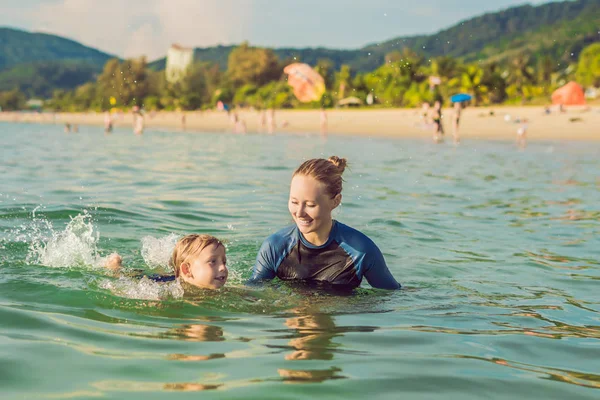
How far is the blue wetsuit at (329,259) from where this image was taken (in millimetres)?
5246

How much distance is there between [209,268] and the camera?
4.95m

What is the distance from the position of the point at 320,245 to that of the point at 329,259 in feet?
0.45

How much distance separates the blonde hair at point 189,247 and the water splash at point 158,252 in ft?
4.63

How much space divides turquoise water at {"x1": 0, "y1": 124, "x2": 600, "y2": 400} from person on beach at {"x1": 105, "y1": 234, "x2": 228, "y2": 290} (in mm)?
112

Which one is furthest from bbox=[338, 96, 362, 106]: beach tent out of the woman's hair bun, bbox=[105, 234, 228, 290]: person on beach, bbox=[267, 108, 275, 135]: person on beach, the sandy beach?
bbox=[105, 234, 228, 290]: person on beach

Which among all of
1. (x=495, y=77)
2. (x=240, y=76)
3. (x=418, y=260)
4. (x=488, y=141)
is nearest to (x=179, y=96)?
(x=240, y=76)

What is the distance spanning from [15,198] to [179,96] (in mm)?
73776

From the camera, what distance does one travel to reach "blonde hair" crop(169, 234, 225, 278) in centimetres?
498

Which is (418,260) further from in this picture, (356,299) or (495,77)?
(495,77)

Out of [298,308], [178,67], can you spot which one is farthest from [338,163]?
[178,67]

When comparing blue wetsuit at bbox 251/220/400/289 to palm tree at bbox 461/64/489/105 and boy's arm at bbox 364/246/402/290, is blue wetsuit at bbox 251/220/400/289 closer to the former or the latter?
boy's arm at bbox 364/246/402/290

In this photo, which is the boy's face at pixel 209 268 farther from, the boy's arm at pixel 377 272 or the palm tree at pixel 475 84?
the palm tree at pixel 475 84

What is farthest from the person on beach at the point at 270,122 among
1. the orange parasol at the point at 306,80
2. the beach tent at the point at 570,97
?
the beach tent at the point at 570,97

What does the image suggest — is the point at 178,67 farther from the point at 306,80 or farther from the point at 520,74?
the point at 306,80
